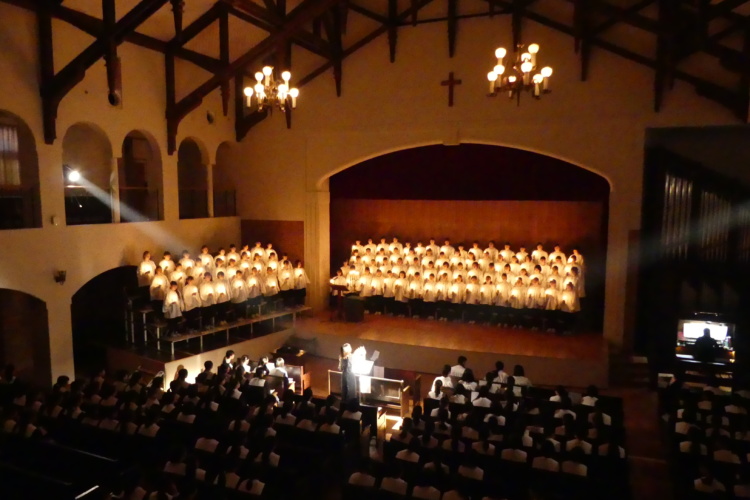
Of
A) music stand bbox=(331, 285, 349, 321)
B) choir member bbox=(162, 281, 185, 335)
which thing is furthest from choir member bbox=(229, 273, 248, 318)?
music stand bbox=(331, 285, 349, 321)

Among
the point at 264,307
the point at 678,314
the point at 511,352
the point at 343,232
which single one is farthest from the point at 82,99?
the point at 678,314

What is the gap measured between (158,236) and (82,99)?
3643 millimetres

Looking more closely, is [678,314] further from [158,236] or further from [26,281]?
→ [26,281]

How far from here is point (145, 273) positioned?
43.5ft

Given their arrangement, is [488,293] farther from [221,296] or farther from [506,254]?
[221,296]

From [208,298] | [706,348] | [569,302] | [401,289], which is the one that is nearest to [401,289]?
[401,289]

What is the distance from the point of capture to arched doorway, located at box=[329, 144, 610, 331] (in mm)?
14453

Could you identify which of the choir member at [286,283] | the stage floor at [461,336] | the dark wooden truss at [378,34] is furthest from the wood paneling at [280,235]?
the dark wooden truss at [378,34]

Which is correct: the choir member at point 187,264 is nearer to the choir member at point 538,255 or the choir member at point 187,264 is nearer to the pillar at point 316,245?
the pillar at point 316,245

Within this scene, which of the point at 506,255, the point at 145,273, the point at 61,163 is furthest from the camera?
the point at 506,255

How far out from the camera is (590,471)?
702cm

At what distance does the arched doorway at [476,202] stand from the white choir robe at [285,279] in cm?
254

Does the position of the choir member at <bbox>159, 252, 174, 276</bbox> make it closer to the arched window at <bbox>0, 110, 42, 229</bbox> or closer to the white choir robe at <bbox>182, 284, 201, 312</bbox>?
the white choir robe at <bbox>182, 284, 201, 312</bbox>

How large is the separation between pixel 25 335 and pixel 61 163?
4031 mm
